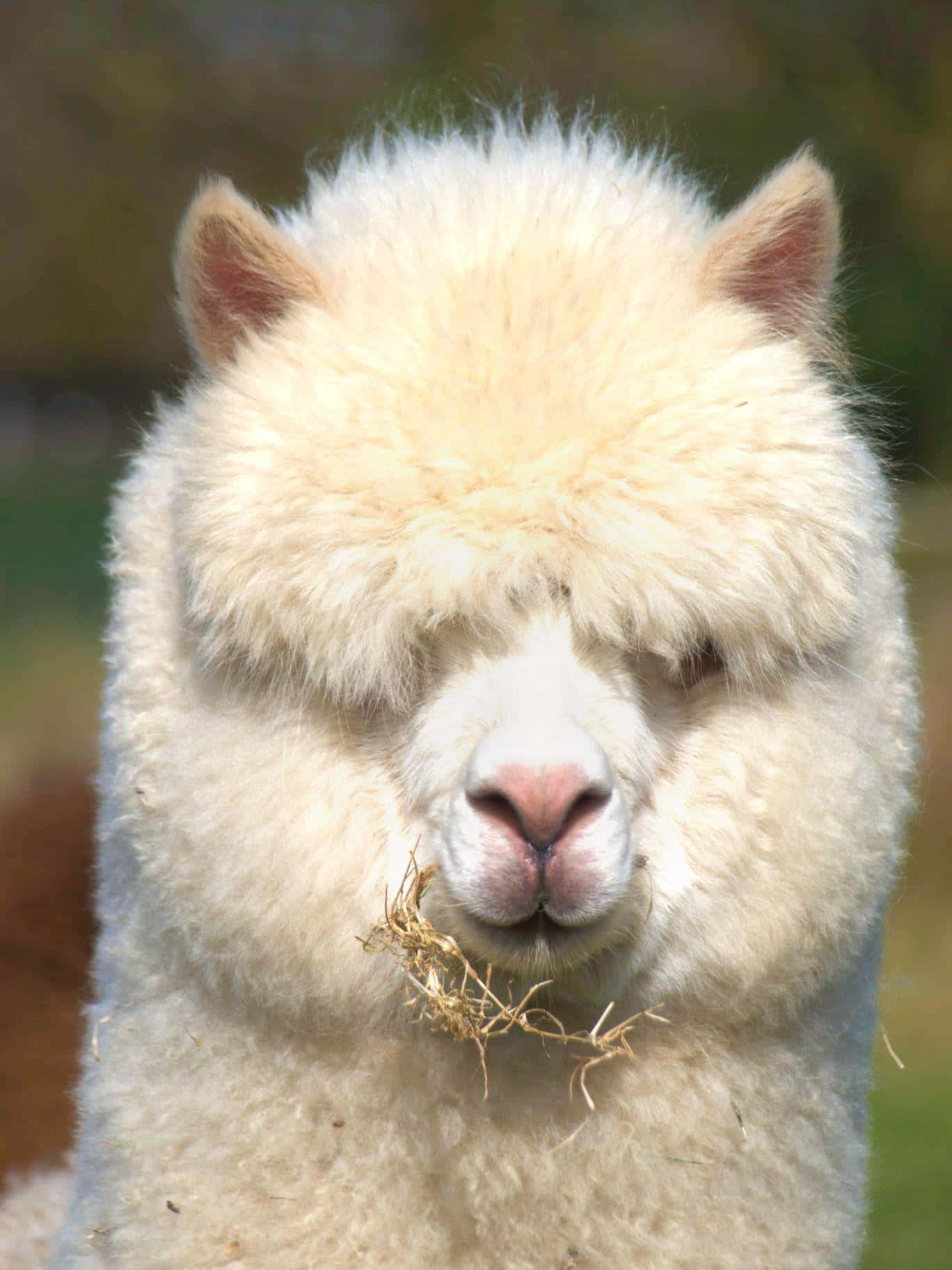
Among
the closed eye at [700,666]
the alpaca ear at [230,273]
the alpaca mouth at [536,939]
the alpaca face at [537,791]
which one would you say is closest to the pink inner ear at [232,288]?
the alpaca ear at [230,273]

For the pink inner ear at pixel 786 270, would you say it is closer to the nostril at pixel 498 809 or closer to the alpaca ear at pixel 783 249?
the alpaca ear at pixel 783 249

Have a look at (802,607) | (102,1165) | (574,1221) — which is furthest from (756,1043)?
(102,1165)

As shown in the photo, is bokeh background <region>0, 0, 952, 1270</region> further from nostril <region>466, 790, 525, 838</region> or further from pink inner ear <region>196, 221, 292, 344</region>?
nostril <region>466, 790, 525, 838</region>

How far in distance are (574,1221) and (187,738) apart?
758 millimetres

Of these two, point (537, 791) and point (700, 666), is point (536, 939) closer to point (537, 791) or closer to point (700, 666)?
point (537, 791)

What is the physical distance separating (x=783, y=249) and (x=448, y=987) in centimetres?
99

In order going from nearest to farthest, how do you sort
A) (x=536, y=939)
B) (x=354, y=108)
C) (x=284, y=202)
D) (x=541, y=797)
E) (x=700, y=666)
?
(x=541, y=797), (x=536, y=939), (x=700, y=666), (x=284, y=202), (x=354, y=108)

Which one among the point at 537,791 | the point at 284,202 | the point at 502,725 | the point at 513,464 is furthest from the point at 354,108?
the point at 537,791

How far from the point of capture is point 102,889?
2006mm

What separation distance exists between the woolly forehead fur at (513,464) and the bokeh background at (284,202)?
300 mm

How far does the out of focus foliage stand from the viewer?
15.0m

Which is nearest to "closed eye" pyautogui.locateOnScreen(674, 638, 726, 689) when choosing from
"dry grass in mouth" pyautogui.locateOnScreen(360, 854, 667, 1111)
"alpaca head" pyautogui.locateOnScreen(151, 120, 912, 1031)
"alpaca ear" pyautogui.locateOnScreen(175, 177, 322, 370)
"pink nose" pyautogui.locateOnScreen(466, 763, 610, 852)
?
"alpaca head" pyautogui.locateOnScreen(151, 120, 912, 1031)

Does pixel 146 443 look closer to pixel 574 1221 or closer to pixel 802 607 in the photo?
pixel 802 607

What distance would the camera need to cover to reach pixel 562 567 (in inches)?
61.9
